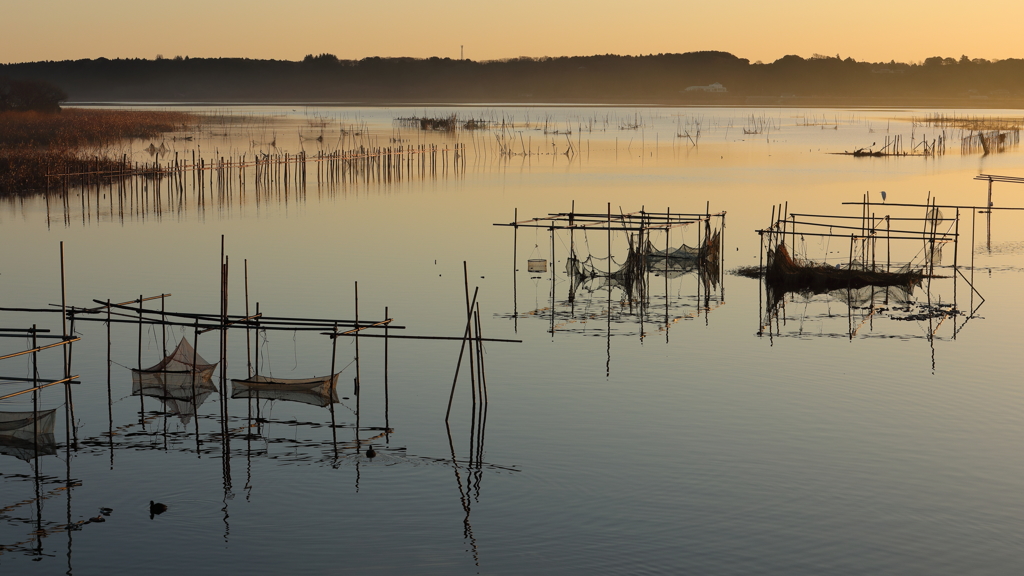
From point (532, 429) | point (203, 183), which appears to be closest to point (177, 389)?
point (532, 429)

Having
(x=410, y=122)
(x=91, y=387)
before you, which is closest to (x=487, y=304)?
(x=91, y=387)

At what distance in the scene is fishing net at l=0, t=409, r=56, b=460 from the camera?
11281mm

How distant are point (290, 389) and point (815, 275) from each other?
1205 centimetres

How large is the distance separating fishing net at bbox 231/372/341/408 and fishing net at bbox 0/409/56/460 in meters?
2.39

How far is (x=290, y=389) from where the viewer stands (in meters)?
13.5

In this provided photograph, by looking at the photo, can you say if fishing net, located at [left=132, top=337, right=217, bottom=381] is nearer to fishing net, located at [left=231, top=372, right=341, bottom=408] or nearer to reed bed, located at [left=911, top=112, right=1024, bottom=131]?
fishing net, located at [left=231, top=372, right=341, bottom=408]

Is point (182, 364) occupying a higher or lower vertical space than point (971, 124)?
lower

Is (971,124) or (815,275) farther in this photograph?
(971,124)

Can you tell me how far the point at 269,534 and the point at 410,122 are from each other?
293 ft

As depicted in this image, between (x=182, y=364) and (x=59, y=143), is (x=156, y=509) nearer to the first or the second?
(x=182, y=364)

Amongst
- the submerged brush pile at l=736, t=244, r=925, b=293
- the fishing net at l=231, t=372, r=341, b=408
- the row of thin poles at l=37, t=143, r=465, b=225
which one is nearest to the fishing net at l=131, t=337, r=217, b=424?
the fishing net at l=231, t=372, r=341, b=408

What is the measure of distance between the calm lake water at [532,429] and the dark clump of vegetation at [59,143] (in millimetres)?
11468

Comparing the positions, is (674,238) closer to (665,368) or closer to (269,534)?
(665,368)

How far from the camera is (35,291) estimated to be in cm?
2203
